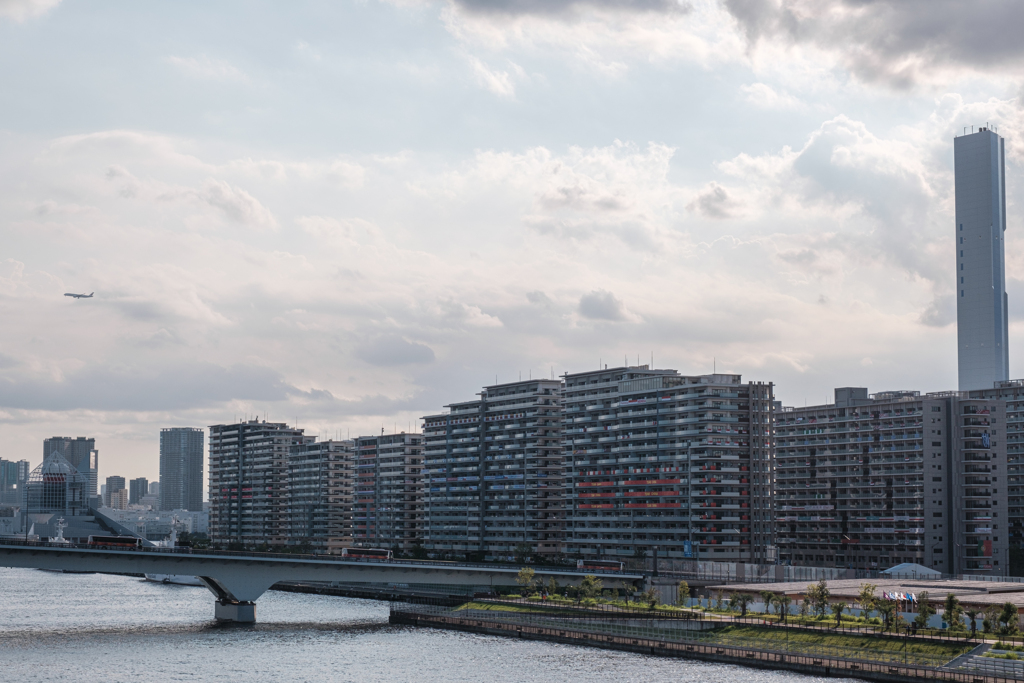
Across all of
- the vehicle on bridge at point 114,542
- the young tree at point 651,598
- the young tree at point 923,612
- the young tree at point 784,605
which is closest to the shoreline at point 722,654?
the young tree at point 923,612

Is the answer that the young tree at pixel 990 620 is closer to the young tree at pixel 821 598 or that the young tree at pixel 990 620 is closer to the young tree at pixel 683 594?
the young tree at pixel 821 598

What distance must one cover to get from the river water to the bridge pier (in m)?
2.50

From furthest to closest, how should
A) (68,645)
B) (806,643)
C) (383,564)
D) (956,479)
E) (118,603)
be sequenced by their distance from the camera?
(956,479) < (118,603) < (383,564) < (68,645) < (806,643)

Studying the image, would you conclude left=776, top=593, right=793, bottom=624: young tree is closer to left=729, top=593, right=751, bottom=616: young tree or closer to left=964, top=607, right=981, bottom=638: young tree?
left=729, top=593, right=751, bottom=616: young tree

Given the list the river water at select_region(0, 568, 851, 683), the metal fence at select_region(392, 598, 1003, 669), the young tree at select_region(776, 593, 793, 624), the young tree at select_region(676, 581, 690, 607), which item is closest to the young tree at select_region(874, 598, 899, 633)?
the metal fence at select_region(392, 598, 1003, 669)

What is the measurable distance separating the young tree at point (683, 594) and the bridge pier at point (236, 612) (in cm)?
4980

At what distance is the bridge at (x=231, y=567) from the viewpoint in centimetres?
13675

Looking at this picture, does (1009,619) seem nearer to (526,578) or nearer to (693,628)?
(693,628)

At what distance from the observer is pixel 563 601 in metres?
147

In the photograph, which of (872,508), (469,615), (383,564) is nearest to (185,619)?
(383,564)

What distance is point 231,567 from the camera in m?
143

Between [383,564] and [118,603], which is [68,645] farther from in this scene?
[118,603]

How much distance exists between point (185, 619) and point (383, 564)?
81.9 ft

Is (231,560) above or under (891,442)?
under
